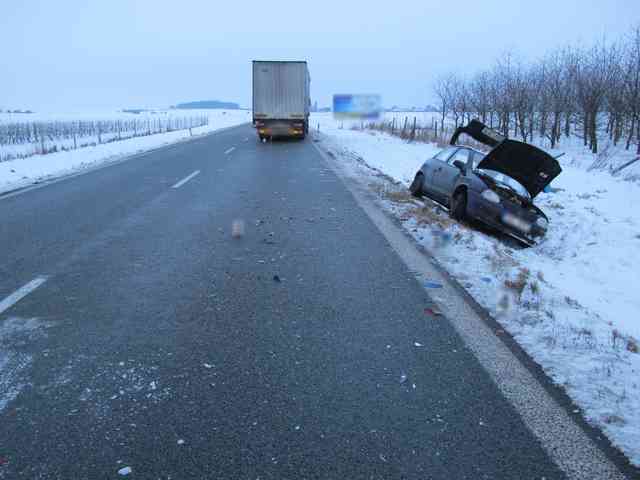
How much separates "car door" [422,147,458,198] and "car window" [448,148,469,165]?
0.13 m

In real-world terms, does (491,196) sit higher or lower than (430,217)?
higher

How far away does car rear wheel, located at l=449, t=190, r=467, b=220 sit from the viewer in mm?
8211

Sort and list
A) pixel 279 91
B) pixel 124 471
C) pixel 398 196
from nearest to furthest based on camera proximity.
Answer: pixel 124 471 < pixel 398 196 < pixel 279 91

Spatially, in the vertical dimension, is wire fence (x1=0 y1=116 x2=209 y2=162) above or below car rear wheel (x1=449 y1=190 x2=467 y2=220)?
above

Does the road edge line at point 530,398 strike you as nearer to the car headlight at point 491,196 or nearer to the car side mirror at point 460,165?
the car headlight at point 491,196

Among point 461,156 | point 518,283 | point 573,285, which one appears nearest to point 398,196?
point 461,156

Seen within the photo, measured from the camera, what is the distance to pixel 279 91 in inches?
972

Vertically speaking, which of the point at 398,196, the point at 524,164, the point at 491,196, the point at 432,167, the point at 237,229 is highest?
the point at 524,164

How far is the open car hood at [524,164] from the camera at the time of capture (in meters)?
7.64

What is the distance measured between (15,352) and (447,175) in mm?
7578

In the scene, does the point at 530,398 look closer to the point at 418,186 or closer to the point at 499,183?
the point at 499,183

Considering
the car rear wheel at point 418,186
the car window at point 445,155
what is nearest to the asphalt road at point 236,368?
the car window at point 445,155

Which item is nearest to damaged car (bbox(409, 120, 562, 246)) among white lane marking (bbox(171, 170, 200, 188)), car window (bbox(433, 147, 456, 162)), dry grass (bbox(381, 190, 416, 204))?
car window (bbox(433, 147, 456, 162))

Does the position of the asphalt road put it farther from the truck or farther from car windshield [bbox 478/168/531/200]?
the truck
